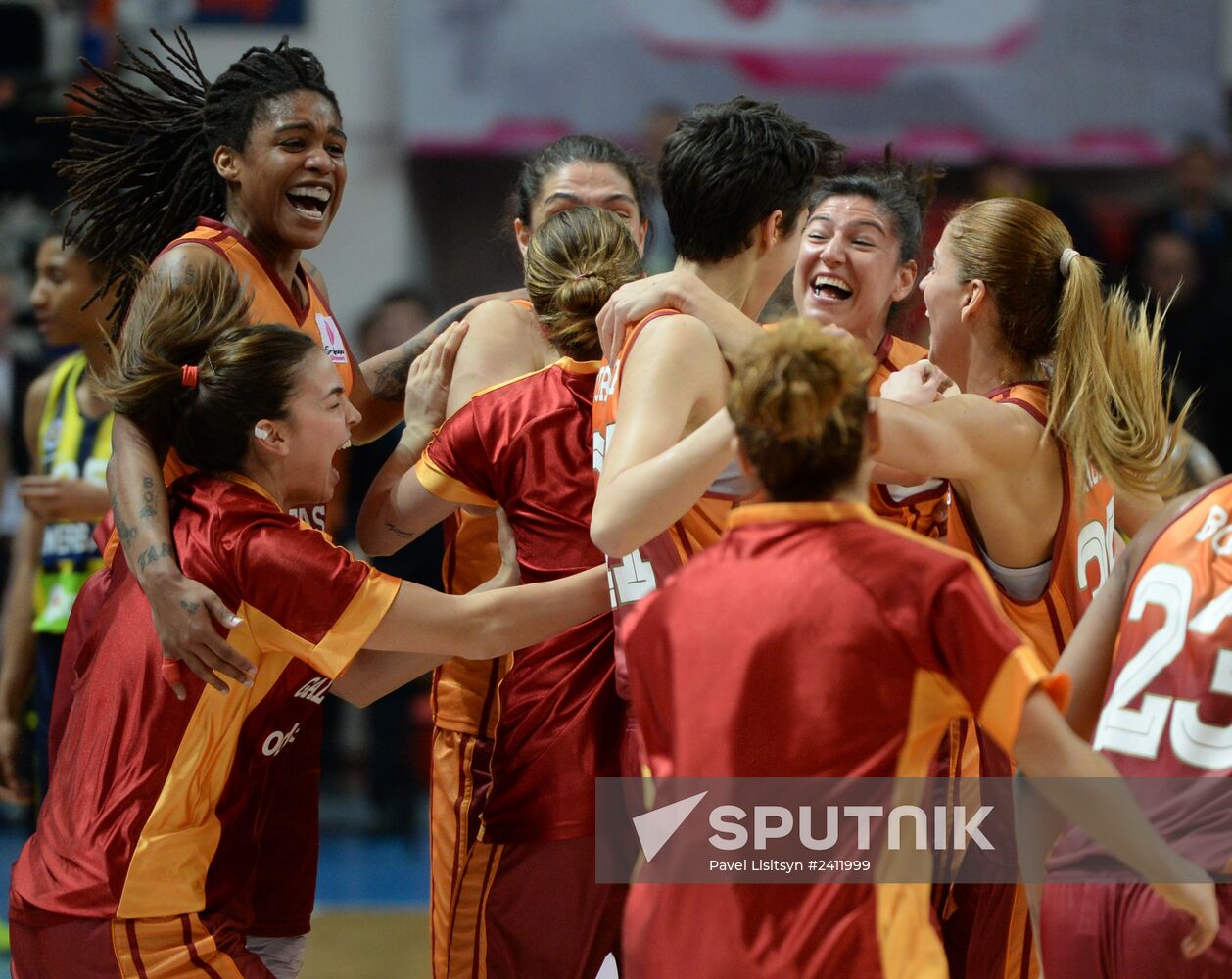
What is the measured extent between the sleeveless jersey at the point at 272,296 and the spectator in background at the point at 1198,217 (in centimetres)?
633

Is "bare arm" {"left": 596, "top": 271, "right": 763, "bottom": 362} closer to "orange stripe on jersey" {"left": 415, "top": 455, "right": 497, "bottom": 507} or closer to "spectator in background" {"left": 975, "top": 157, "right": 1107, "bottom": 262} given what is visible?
"orange stripe on jersey" {"left": 415, "top": 455, "right": 497, "bottom": 507}

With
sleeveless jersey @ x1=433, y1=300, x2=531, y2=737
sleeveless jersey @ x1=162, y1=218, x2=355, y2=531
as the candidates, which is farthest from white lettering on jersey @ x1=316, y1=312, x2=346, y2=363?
sleeveless jersey @ x1=433, y1=300, x2=531, y2=737

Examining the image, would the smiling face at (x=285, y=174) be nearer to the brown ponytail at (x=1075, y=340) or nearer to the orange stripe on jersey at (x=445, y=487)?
the orange stripe on jersey at (x=445, y=487)

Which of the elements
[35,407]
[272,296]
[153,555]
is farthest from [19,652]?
[153,555]

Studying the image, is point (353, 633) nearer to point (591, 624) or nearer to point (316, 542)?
point (316, 542)

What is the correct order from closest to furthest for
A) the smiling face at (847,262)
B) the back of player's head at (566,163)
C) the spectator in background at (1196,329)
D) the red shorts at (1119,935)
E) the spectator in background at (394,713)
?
the red shorts at (1119,935)
the smiling face at (847,262)
the back of player's head at (566,163)
the spectator in background at (394,713)
the spectator in background at (1196,329)

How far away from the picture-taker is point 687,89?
9367mm

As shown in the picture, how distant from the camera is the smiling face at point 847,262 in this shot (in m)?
3.81

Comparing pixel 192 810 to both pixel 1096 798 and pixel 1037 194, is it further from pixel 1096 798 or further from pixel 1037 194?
pixel 1037 194

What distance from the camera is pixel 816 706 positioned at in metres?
2.32

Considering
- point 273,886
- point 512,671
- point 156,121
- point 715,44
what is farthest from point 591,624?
point 715,44

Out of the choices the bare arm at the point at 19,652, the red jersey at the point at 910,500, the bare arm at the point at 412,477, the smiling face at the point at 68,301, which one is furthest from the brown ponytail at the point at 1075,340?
the bare arm at the point at 19,652

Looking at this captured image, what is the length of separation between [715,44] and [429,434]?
6039mm

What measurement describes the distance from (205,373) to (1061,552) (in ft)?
5.57
